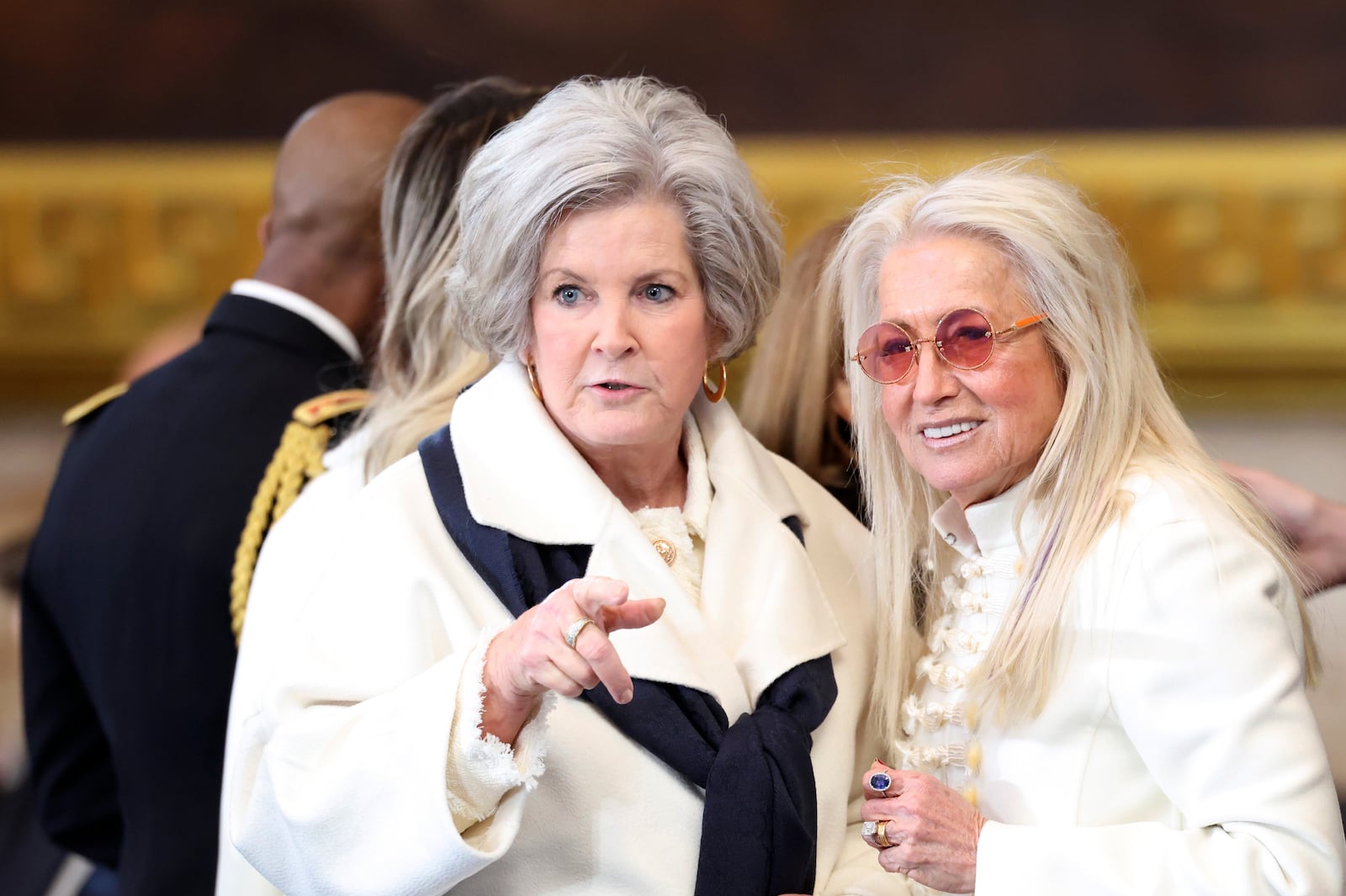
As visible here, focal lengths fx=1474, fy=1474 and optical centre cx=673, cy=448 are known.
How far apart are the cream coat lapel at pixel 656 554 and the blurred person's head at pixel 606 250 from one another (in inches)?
2.7

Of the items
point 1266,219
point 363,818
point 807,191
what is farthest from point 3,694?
point 1266,219

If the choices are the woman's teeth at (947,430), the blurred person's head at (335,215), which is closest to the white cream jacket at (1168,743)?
the woman's teeth at (947,430)

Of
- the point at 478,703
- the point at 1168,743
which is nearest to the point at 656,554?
the point at 478,703

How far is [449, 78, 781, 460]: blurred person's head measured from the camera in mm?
1997

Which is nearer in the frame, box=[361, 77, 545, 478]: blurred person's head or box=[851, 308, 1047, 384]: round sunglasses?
box=[851, 308, 1047, 384]: round sunglasses

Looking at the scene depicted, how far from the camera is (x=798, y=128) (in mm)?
5852

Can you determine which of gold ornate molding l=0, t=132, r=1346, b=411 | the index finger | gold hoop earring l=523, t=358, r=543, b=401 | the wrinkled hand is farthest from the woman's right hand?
gold ornate molding l=0, t=132, r=1346, b=411

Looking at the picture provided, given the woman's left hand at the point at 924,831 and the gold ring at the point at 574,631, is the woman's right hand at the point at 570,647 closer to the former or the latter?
the gold ring at the point at 574,631

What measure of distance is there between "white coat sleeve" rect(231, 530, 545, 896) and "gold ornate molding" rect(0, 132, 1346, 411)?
12.1 feet

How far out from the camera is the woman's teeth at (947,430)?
1924mm

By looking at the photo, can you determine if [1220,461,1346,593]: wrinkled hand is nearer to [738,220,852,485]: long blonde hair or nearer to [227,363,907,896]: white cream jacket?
[738,220,852,485]: long blonde hair

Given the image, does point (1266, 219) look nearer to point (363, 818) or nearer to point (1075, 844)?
point (1075, 844)

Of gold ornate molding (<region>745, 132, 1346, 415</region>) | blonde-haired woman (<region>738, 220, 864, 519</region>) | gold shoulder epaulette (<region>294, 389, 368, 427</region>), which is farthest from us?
gold ornate molding (<region>745, 132, 1346, 415</region>)

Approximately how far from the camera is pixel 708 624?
2.04 metres
